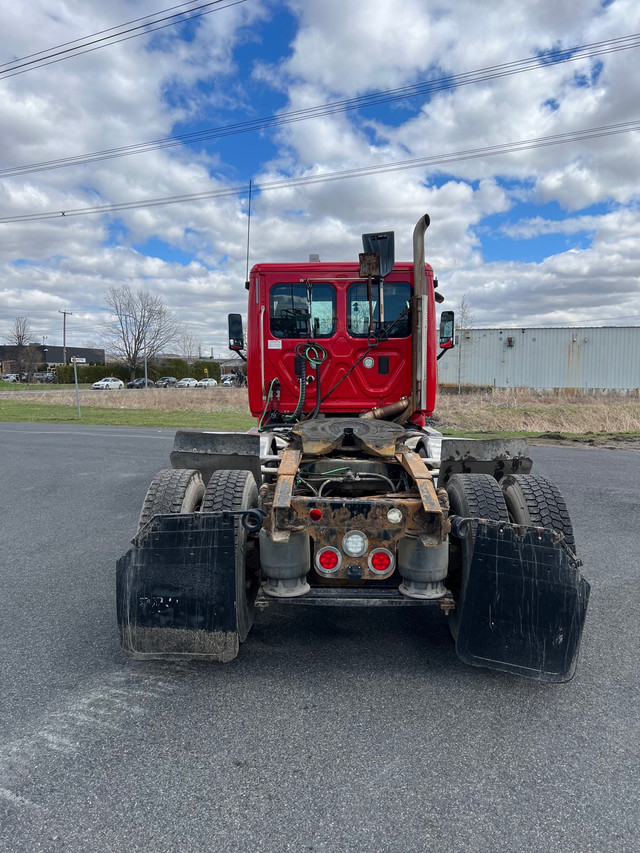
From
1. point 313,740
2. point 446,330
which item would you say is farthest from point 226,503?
point 446,330

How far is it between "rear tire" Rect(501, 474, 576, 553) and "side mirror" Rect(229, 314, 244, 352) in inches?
142

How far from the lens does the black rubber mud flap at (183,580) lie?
2900mm

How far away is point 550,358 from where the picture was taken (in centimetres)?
3956

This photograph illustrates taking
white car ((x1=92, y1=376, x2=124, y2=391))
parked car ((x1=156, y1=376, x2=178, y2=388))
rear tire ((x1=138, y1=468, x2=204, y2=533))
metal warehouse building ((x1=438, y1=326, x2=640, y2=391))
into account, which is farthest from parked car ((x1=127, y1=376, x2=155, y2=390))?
rear tire ((x1=138, y1=468, x2=204, y2=533))

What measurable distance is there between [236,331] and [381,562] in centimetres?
395

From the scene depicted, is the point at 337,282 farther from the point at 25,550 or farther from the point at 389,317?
the point at 25,550

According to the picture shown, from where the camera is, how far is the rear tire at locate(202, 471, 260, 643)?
9.73 ft

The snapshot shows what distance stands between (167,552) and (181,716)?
771 millimetres

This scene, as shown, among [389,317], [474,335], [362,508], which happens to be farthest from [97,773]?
[474,335]

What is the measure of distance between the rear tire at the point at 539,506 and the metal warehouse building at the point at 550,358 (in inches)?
1379

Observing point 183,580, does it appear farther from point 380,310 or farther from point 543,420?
point 543,420

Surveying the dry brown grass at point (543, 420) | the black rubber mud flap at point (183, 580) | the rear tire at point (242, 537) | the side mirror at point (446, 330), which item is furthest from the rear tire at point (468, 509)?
the dry brown grass at point (543, 420)

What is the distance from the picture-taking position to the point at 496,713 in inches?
110

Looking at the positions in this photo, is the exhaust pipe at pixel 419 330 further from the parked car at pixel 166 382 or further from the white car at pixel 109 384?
the parked car at pixel 166 382
